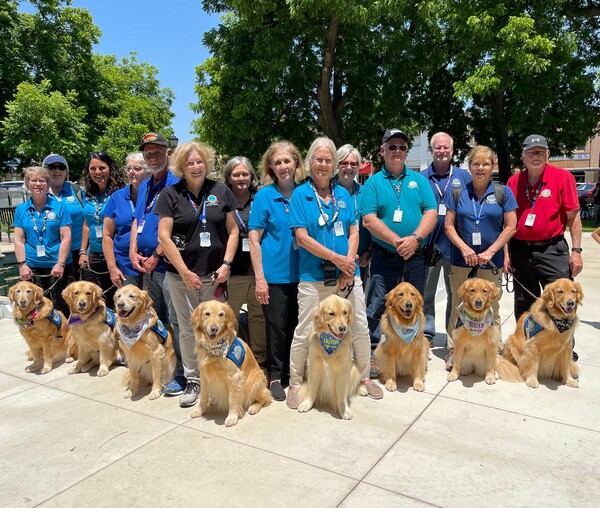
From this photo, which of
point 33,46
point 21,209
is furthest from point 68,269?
point 33,46

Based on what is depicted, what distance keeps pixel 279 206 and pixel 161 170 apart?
1.36 metres

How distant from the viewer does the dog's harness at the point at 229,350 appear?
3645 millimetres

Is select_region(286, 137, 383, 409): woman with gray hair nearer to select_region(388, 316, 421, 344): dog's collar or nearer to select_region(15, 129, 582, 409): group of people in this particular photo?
select_region(15, 129, 582, 409): group of people

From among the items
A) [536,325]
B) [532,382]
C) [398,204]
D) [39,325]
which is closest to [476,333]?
[536,325]

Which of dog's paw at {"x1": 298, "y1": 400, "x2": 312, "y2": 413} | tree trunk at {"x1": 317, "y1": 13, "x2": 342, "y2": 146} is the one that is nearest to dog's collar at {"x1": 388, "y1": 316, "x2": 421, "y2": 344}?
dog's paw at {"x1": 298, "y1": 400, "x2": 312, "y2": 413}

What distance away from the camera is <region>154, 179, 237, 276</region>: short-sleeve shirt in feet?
12.7

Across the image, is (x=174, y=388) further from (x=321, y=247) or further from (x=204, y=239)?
(x=321, y=247)

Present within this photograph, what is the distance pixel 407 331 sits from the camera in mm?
4207

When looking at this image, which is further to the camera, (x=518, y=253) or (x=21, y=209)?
(x=21, y=209)

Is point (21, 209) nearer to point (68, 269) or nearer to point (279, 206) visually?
point (68, 269)

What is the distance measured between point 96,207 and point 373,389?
3854 mm

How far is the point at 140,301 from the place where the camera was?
4.22m

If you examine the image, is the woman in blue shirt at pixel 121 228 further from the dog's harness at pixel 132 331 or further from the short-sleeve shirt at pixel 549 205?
the short-sleeve shirt at pixel 549 205

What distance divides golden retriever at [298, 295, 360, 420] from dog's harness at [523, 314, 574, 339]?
1771 millimetres
